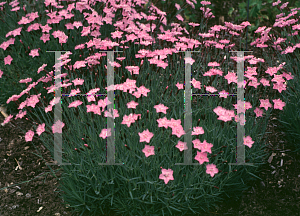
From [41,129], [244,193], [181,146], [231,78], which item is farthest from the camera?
[244,193]

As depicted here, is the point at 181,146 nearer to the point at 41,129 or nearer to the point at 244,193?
the point at 244,193

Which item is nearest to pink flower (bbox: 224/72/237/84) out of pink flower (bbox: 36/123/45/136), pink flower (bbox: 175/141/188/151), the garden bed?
pink flower (bbox: 175/141/188/151)

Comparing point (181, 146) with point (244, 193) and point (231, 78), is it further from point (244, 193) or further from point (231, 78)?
point (244, 193)

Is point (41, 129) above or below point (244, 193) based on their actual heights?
above

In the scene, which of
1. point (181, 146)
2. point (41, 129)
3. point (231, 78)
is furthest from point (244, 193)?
point (41, 129)

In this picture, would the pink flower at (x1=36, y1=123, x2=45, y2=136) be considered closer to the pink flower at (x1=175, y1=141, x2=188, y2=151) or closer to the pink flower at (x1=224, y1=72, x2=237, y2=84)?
the pink flower at (x1=175, y1=141, x2=188, y2=151)

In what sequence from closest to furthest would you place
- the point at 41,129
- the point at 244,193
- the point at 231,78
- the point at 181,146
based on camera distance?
the point at 181,146, the point at 41,129, the point at 231,78, the point at 244,193

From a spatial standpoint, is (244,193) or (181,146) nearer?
(181,146)

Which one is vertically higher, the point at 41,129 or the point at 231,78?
the point at 231,78

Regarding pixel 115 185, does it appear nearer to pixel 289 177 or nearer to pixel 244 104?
pixel 244 104

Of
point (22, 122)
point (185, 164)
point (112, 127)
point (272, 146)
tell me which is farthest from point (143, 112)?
point (22, 122)

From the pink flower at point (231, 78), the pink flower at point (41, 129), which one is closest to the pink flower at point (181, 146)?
the pink flower at point (231, 78)

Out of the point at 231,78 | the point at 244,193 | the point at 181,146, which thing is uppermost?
the point at 231,78

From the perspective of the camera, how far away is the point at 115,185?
2.99m
